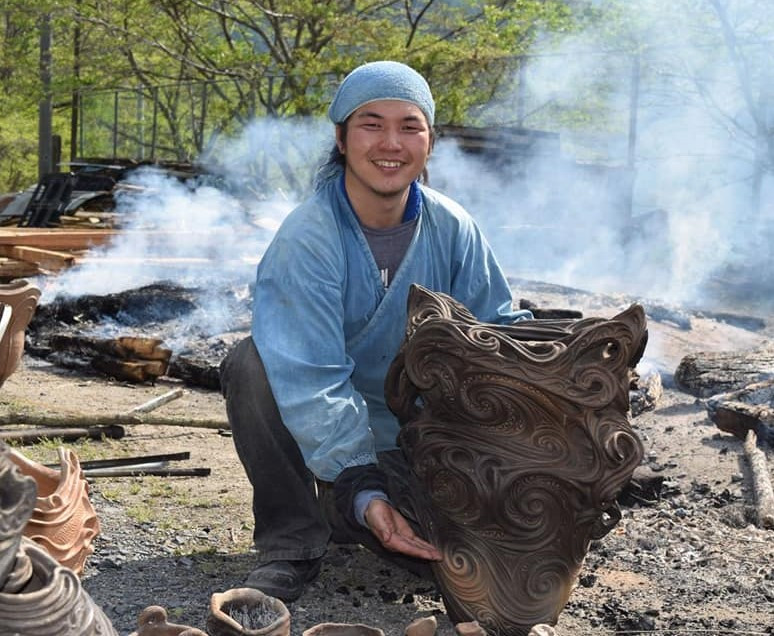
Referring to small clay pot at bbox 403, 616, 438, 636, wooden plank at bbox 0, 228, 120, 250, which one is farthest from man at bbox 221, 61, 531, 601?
wooden plank at bbox 0, 228, 120, 250

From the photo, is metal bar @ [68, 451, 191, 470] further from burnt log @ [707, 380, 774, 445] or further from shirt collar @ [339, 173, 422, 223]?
burnt log @ [707, 380, 774, 445]

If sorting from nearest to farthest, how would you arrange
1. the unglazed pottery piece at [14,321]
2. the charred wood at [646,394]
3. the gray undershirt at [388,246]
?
the gray undershirt at [388,246], the unglazed pottery piece at [14,321], the charred wood at [646,394]

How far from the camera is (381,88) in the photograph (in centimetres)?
334

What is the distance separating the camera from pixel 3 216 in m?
15.1

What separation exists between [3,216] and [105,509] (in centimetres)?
1210

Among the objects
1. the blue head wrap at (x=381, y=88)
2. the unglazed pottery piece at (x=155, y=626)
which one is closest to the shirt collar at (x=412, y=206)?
the blue head wrap at (x=381, y=88)

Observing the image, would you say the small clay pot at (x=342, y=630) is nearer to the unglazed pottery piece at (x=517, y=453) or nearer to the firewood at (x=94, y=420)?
the unglazed pottery piece at (x=517, y=453)

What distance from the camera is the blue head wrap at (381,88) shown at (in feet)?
11.0

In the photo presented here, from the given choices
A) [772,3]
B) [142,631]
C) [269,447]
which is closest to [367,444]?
[269,447]

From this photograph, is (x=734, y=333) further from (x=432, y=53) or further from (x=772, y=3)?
(x=432, y=53)

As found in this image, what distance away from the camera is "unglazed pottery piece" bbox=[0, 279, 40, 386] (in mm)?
3670

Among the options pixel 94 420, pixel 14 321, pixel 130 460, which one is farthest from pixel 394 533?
pixel 94 420

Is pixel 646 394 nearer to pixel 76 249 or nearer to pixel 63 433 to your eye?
pixel 63 433

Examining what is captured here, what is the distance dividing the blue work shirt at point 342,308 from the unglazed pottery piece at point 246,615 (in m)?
0.67
